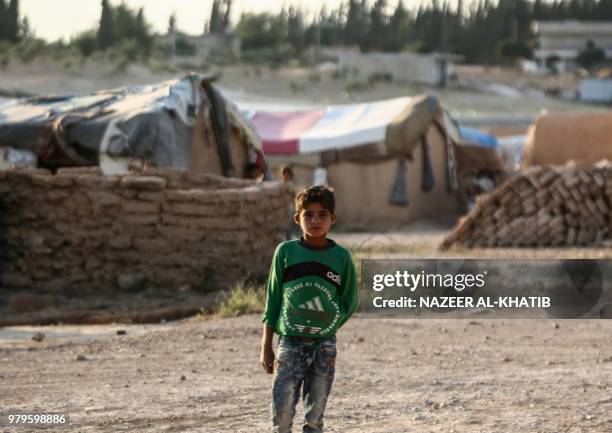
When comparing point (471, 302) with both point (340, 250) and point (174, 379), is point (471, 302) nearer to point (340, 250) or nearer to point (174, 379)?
point (174, 379)

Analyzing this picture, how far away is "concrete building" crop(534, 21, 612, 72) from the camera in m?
76.7

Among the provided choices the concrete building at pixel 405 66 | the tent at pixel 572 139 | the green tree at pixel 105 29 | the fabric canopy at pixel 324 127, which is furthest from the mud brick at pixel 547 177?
the green tree at pixel 105 29

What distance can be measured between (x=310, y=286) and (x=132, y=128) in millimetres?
9479

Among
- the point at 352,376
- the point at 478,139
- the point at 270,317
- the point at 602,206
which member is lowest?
the point at 478,139

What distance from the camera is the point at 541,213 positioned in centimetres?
1570

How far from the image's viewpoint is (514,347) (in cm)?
816

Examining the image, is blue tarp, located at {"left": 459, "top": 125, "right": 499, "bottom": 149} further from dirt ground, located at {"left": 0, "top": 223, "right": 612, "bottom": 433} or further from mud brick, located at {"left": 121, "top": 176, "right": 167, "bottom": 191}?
dirt ground, located at {"left": 0, "top": 223, "right": 612, "bottom": 433}

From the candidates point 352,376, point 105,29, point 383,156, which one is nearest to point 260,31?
point 105,29

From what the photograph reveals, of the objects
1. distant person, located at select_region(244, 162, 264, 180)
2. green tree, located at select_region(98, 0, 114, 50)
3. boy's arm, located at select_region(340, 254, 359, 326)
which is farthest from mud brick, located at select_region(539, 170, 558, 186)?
green tree, located at select_region(98, 0, 114, 50)

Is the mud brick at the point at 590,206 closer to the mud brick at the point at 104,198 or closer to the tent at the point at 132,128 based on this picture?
the tent at the point at 132,128

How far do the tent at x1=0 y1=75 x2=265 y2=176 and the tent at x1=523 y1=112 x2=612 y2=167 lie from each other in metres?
8.57

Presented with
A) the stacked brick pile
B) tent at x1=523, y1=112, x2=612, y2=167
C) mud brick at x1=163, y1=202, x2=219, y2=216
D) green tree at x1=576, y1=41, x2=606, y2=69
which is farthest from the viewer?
green tree at x1=576, y1=41, x2=606, y2=69

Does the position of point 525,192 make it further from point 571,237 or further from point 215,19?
point 215,19

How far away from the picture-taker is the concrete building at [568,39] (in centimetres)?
7669
